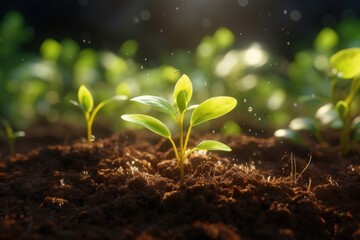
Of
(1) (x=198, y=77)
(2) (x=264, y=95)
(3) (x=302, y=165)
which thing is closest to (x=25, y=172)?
(3) (x=302, y=165)

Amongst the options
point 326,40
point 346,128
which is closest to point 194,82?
point 326,40

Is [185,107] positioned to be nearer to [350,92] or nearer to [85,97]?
[85,97]

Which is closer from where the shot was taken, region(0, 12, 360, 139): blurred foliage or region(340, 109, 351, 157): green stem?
region(340, 109, 351, 157): green stem

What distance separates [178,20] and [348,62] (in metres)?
5.10

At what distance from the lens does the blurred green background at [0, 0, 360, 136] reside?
4797mm

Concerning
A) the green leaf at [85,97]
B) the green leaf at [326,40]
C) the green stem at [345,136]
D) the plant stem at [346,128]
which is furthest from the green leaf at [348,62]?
the green leaf at [326,40]

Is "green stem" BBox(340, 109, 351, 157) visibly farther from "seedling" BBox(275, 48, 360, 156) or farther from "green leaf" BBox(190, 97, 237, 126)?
"green leaf" BBox(190, 97, 237, 126)

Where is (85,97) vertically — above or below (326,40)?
below

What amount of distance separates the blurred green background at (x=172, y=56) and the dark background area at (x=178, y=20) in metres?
0.02

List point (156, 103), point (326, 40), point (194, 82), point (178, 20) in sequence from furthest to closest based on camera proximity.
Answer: point (178, 20), point (326, 40), point (194, 82), point (156, 103)

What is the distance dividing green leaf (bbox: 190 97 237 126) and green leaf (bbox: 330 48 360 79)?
859 mm

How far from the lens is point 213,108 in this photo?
2.31m

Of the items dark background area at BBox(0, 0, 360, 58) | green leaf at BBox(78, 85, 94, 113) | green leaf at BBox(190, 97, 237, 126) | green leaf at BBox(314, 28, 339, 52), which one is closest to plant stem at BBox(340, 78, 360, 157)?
green leaf at BBox(190, 97, 237, 126)

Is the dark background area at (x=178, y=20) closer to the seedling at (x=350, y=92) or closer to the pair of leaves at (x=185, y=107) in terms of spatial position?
the seedling at (x=350, y=92)
